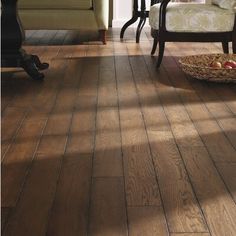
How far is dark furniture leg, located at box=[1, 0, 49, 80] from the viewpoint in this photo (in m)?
2.92

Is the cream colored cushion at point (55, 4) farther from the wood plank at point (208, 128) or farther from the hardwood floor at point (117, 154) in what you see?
the wood plank at point (208, 128)

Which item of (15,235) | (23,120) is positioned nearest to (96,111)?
(23,120)

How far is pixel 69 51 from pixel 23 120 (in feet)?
6.07

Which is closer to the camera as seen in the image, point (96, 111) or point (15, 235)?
point (15, 235)

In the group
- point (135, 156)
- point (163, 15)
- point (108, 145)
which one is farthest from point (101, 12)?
point (135, 156)

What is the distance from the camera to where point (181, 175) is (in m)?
1.62

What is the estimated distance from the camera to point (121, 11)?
542 centimetres

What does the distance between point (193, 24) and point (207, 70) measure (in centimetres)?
60

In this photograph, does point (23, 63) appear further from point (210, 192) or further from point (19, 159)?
point (210, 192)

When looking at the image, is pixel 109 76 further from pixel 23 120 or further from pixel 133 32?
pixel 133 32

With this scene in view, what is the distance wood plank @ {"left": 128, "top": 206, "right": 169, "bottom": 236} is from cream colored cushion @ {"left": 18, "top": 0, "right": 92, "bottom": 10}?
3.06 m

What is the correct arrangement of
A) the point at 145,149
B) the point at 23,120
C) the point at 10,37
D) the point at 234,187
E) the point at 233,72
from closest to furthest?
1. the point at 234,187
2. the point at 145,149
3. the point at 23,120
4. the point at 233,72
5. the point at 10,37

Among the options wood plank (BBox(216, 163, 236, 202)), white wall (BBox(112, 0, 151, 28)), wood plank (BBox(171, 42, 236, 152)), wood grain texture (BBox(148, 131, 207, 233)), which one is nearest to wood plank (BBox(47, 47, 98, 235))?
wood grain texture (BBox(148, 131, 207, 233))

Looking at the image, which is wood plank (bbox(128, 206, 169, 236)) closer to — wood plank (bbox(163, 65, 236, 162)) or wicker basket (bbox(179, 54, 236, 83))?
wood plank (bbox(163, 65, 236, 162))
